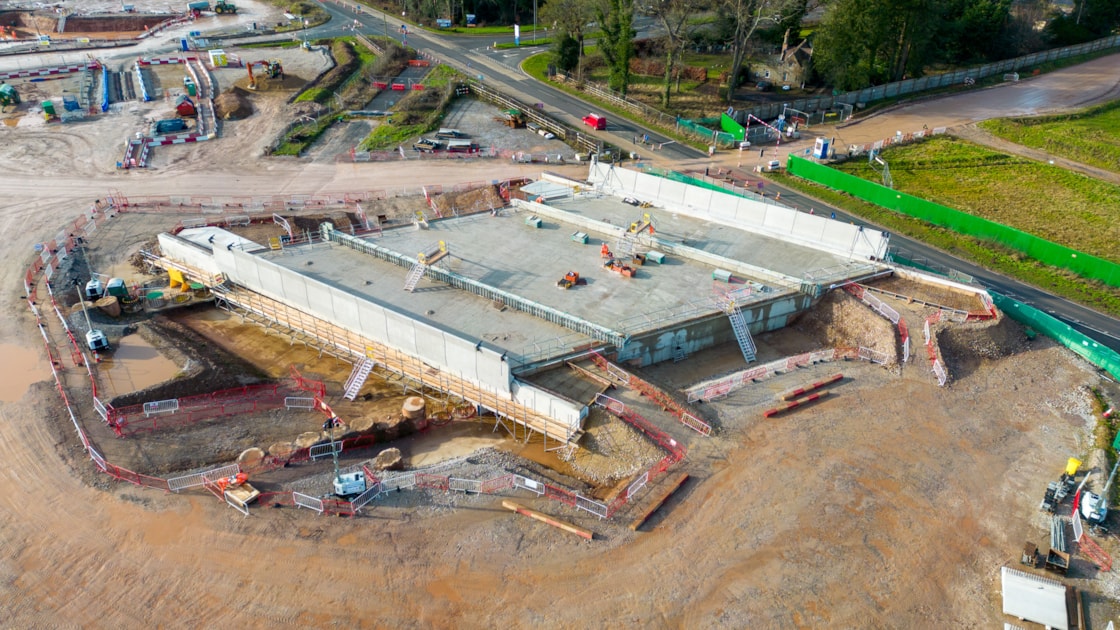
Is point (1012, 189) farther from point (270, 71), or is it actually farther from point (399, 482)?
point (270, 71)

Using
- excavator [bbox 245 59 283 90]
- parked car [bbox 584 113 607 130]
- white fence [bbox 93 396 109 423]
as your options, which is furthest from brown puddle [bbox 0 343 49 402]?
excavator [bbox 245 59 283 90]

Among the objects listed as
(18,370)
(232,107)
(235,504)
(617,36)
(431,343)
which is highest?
(617,36)

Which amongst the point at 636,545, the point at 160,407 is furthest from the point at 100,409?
the point at 636,545

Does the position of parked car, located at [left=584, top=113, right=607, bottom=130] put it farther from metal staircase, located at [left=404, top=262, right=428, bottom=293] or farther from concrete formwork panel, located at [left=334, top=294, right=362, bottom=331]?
concrete formwork panel, located at [left=334, top=294, right=362, bottom=331]

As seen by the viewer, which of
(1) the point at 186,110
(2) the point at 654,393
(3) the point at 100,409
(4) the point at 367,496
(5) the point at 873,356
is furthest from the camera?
(1) the point at 186,110

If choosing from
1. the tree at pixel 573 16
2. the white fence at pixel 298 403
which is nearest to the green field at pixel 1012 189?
the tree at pixel 573 16

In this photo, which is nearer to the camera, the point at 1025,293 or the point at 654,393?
the point at 654,393
